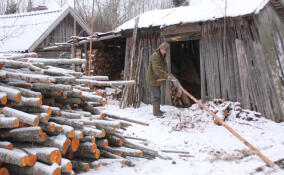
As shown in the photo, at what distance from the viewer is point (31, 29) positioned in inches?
639

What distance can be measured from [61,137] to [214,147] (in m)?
3.27

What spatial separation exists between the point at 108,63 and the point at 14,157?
Result: 33.6 feet

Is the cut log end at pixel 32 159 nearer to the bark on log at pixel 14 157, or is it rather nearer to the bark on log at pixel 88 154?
the bark on log at pixel 14 157

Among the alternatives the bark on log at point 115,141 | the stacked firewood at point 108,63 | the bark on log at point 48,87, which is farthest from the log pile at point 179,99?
A: the bark on log at point 48,87

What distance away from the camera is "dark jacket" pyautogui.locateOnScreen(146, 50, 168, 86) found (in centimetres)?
690

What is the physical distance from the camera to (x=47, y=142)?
297cm

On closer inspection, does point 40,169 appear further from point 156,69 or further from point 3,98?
point 156,69

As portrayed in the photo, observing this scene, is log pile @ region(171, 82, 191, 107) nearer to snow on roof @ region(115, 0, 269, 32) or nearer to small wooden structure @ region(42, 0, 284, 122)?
small wooden structure @ region(42, 0, 284, 122)

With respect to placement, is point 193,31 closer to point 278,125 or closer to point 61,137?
point 278,125

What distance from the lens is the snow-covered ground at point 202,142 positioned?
12.5 ft

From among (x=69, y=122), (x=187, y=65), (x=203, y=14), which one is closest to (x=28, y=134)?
(x=69, y=122)

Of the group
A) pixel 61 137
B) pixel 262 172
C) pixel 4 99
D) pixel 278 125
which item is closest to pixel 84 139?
pixel 61 137

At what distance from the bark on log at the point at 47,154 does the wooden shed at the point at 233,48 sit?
5728 mm

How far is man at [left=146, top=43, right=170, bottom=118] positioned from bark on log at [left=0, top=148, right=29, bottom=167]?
4726 millimetres
